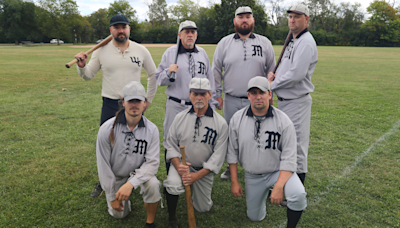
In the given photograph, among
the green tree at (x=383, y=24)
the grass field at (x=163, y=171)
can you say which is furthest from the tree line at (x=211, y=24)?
the grass field at (x=163, y=171)

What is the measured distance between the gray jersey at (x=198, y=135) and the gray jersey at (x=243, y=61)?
41.3 inches

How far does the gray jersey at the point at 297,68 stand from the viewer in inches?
142

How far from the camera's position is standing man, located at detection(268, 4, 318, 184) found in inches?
142

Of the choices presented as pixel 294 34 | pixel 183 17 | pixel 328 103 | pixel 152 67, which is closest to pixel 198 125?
pixel 152 67

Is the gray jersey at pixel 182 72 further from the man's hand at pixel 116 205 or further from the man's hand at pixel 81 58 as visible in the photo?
the man's hand at pixel 116 205

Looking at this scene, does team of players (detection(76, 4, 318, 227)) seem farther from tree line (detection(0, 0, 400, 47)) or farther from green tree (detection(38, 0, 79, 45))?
green tree (detection(38, 0, 79, 45))

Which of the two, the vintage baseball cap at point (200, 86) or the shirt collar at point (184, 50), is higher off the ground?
the shirt collar at point (184, 50)

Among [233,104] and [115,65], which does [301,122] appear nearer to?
[233,104]

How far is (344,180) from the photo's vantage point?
14.9 feet

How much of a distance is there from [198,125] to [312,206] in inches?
81.8

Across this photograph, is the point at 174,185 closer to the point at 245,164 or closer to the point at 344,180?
the point at 245,164

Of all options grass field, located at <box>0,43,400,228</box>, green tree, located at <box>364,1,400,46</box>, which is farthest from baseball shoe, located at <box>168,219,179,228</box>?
green tree, located at <box>364,1,400,46</box>

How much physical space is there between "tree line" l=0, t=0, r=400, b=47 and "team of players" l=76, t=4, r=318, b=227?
194ft

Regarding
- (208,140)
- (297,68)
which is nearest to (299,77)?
(297,68)
